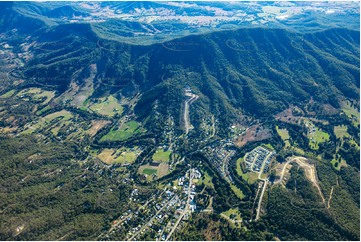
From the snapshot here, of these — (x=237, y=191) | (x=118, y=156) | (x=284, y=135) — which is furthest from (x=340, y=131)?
(x=118, y=156)

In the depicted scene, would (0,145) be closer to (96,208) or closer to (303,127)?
(96,208)

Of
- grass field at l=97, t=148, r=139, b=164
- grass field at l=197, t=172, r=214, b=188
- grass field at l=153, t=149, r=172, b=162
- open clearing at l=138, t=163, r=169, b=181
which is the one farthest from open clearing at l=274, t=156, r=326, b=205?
grass field at l=97, t=148, r=139, b=164

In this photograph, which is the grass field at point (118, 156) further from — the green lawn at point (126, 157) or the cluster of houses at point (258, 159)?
the cluster of houses at point (258, 159)

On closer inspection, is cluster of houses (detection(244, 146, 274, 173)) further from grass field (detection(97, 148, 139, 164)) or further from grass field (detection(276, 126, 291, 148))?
grass field (detection(97, 148, 139, 164))

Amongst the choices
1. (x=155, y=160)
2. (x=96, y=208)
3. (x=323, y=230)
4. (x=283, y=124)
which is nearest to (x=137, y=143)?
(x=155, y=160)

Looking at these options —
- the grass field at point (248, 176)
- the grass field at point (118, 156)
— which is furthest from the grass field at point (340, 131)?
the grass field at point (118, 156)

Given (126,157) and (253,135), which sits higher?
(253,135)

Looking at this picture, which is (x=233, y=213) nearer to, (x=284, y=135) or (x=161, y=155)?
(x=161, y=155)
